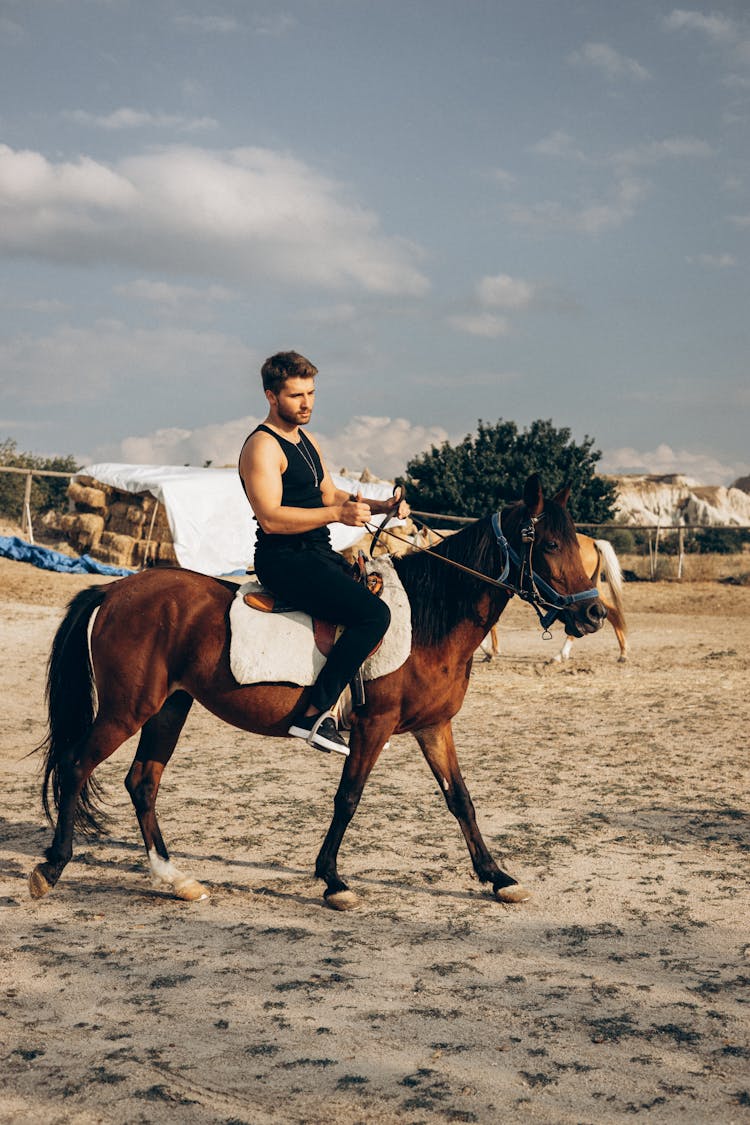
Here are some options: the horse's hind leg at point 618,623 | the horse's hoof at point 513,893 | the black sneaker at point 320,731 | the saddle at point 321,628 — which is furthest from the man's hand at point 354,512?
the horse's hind leg at point 618,623

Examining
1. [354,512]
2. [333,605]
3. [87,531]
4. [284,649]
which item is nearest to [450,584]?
[333,605]

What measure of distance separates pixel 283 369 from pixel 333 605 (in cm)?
116

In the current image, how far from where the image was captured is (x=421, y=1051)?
297 centimetres

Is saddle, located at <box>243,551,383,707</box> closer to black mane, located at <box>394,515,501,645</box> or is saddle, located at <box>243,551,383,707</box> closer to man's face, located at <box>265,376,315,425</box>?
black mane, located at <box>394,515,501,645</box>

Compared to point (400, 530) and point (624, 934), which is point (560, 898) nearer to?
point (624, 934)

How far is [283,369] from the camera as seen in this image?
445cm

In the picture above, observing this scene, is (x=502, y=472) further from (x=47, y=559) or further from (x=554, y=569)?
(x=554, y=569)

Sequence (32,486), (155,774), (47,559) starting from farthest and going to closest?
(32,486) → (47,559) → (155,774)

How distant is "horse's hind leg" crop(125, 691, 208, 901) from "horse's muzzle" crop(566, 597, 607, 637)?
201 cm

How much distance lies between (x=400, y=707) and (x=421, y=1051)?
183 centimetres

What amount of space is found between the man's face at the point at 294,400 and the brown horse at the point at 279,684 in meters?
0.96

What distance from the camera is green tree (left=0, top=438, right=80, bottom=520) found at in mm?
32031

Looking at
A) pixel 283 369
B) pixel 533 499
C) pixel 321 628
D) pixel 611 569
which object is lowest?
pixel 321 628

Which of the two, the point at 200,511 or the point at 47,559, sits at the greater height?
the point at 200,511
